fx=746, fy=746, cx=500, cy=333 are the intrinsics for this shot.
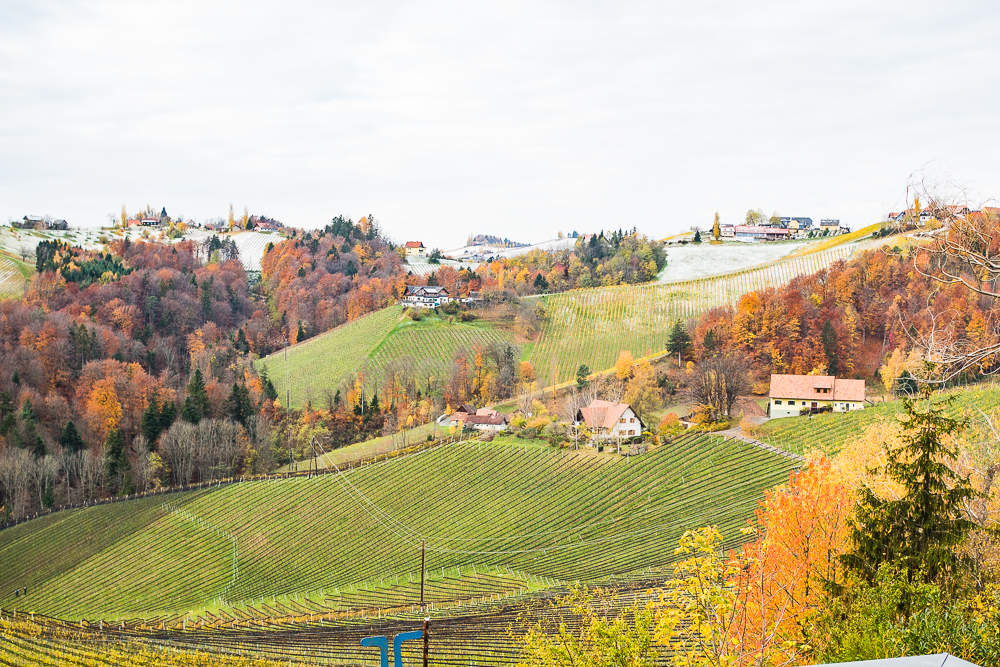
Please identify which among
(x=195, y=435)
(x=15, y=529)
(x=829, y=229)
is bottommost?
(x=15, y=529)

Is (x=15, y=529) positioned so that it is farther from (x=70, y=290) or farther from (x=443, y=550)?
(x=70, y=290)

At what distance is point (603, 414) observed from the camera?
52500 millimetres

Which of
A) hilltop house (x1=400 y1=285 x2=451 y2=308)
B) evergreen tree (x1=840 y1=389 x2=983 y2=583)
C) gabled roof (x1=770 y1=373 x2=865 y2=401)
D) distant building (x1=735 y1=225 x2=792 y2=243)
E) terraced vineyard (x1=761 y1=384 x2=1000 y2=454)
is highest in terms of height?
distant building (x1=735 y1=225 x2=792 y2=243)

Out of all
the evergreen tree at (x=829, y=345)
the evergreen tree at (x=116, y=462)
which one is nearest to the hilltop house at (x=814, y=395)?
the evergreen tree at (x=829, y=345)

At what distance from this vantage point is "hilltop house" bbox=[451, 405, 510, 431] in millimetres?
57094

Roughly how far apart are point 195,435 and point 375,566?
27.2 metres

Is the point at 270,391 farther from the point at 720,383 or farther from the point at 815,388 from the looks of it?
the point at 815,388

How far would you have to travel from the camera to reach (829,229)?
465 ft

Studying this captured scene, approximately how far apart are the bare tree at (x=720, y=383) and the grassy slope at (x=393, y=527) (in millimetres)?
5659

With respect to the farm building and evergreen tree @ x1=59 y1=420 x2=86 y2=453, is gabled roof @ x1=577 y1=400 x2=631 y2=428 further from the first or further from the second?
evergreen tree @ x1=59 y1=420 x2=86 y2=453

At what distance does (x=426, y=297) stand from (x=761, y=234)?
69.5m

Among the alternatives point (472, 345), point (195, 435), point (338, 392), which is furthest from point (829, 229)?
point (195, 435)

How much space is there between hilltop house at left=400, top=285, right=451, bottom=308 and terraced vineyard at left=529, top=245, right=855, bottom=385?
564 inches

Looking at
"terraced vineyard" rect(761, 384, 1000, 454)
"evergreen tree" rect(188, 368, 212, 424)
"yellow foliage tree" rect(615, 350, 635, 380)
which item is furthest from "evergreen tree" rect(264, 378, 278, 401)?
"terraced vineyard" rect(761, 384, 1000, 454)
